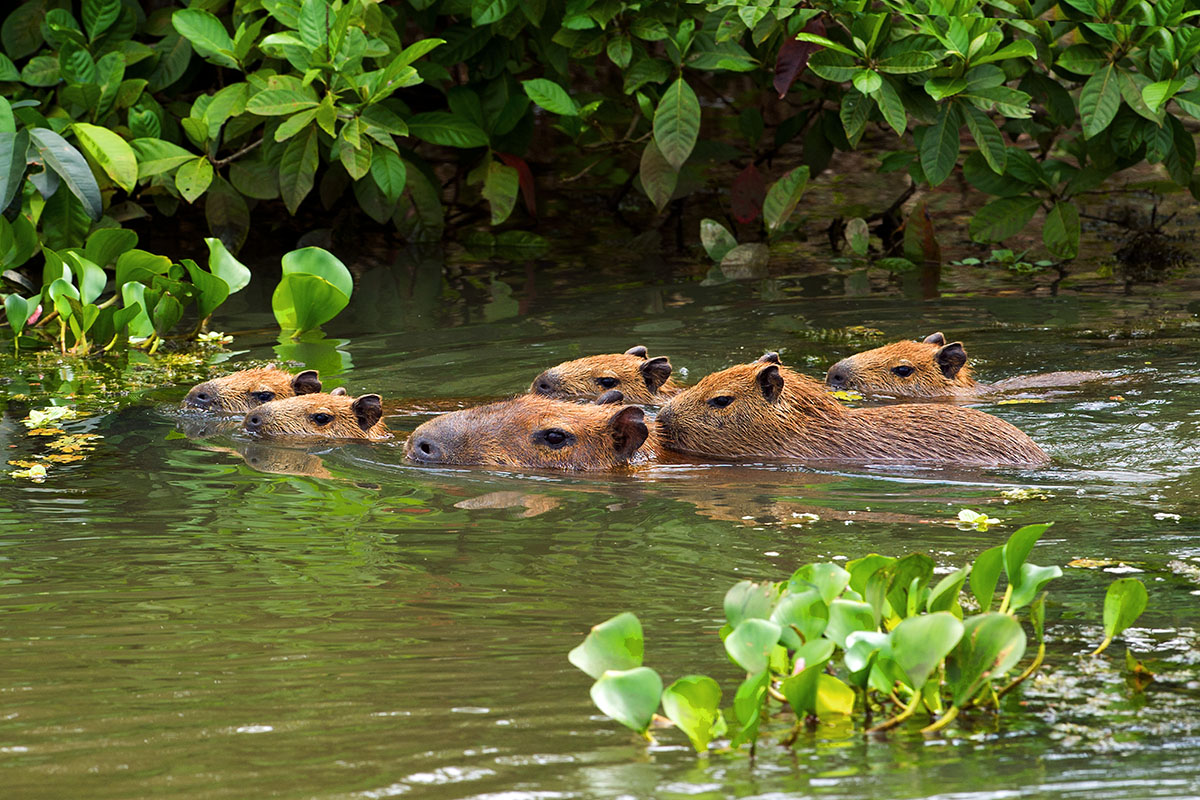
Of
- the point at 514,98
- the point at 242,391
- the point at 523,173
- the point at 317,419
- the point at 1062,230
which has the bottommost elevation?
the point at 317,419

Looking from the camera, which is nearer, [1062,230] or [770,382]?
[770,382]

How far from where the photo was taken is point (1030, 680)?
3.57 metres

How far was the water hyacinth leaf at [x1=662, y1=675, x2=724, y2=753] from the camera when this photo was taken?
10.0ft

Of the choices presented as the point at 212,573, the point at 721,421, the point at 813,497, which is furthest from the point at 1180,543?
the point at 212,573

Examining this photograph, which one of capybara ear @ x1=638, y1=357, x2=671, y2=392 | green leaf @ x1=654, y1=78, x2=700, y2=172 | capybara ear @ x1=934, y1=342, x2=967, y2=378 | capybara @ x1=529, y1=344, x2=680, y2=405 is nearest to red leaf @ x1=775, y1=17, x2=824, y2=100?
green leaf @ x1=654, y1=78, x2=700, y2=172

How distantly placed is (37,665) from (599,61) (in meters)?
13.7

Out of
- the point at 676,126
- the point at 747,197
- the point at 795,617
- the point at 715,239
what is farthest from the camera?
the point at 747,197

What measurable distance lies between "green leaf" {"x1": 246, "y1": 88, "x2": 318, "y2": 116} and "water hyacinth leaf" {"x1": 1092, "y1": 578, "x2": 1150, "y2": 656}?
7318 millimetres

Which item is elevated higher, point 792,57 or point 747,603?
point 792,57

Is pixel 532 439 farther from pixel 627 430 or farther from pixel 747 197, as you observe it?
pixel 747 197

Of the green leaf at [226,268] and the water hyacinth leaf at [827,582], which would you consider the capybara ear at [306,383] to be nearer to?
the green leaf at [226,268]

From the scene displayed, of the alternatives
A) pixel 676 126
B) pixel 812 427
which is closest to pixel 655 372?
pixel 812 427

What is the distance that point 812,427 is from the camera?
6.94 meters

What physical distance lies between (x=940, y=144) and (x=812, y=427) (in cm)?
387
